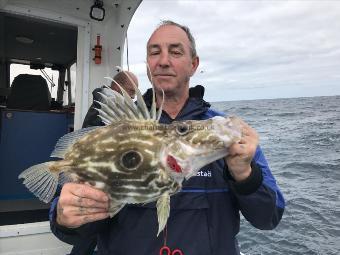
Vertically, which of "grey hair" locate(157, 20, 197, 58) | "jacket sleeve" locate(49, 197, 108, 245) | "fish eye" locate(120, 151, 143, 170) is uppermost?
"grey hair" locate(157, 20, 197, 58)

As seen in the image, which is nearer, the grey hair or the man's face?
the man's face

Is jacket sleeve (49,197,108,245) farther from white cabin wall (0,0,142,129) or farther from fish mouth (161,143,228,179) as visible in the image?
white cabin wall (0,0,142,129)

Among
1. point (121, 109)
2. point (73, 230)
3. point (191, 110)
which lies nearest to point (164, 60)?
point (191, 110)

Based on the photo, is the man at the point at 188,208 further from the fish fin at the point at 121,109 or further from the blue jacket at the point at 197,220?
the fish fin at the point at 121,109

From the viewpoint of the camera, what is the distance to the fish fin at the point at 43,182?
2.38 metres

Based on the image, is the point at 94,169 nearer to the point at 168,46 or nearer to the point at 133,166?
the point at 133,166

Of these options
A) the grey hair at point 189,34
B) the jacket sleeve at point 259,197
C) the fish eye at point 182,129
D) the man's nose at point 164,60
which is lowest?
the jacket sleeve at point 259,197

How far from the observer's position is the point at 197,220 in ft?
9.84

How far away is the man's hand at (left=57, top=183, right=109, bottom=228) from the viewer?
225 centimetres

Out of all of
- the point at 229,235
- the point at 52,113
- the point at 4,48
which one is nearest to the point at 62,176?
the point at 229,235

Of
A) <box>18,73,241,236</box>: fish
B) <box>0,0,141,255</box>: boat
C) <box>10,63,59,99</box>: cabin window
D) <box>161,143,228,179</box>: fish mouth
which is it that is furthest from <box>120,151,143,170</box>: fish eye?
<box>10,63,59,99</box>: cabin window

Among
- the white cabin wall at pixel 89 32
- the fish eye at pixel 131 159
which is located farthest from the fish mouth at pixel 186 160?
the white cabin wall at pixel 89 32

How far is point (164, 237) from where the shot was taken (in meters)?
2.92

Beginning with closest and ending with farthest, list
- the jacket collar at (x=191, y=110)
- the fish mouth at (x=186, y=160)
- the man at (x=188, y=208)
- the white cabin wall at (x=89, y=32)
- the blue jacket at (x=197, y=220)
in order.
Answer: the fish mouth at (x=186, y=160)
the man at (x=188, y=208)
the blue jacket at (x=197, y=220)
the jacket collar at (x=191, y=110)
the white cabin wall at (x=89, y=32)
